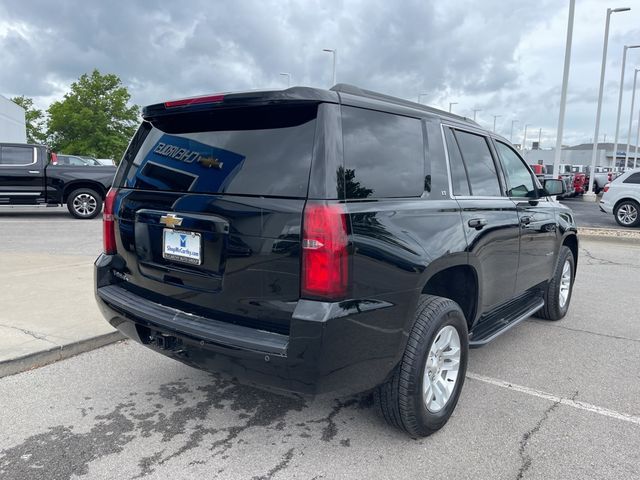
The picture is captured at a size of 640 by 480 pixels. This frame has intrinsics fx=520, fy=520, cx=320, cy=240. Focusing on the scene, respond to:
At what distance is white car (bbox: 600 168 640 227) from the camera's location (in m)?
14.3

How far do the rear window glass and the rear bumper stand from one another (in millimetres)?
625

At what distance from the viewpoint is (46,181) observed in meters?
13.0

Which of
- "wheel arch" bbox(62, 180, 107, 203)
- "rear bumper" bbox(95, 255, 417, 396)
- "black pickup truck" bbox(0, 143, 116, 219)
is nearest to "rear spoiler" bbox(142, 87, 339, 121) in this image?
"rear bumper" bbox(95, 255, 417, 396)

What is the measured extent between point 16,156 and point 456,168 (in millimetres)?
12751

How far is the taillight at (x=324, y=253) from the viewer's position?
2.39 meters

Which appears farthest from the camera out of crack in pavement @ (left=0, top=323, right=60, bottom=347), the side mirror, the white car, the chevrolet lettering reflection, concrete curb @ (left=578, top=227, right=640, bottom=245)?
the white car

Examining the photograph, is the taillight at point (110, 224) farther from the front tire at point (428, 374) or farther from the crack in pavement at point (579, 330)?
the crack in pavement at point (579, 330)

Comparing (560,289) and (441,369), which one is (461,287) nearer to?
(441,369)

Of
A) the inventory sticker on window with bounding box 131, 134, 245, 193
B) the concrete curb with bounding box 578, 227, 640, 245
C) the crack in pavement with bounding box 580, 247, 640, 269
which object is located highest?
the inventory sticker on window with bounding box 131, 134, 245, 193

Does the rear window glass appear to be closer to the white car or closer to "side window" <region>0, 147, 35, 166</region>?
"side window" <region>0, 147, 35, 166</region>

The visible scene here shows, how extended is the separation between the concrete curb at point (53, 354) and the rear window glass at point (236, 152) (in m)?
1.75

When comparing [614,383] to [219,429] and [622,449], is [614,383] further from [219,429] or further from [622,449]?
[219,429]

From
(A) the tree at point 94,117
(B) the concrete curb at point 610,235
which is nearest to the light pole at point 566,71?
(B) the concrete curb at point 610,235

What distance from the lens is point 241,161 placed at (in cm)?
270
